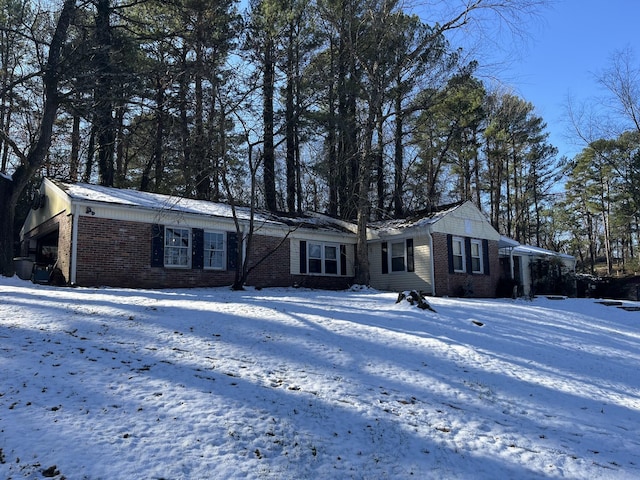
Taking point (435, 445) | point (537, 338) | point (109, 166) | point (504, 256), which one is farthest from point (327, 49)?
point (435, 445)

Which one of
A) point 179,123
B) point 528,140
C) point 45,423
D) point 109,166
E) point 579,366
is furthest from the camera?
point 528,140

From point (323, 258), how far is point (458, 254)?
550 centimetres

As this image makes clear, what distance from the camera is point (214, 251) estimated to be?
1634 centimetres

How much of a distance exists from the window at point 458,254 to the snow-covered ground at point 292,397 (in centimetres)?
966

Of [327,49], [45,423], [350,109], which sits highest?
[327,49]

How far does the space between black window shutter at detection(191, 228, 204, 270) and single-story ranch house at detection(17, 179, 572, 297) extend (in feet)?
0.11

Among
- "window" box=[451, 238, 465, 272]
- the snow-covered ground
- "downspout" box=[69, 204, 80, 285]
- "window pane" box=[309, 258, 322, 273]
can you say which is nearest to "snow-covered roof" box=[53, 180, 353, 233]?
"downspout" box=[69, 204, 80, 285]

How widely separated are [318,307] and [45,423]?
7200 mm

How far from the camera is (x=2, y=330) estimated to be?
639 centimetres

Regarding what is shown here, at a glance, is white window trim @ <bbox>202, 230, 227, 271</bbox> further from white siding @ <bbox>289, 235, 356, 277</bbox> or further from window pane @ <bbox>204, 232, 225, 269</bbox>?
white siding @ <bbox>289, 235, 356, 277</bbox>

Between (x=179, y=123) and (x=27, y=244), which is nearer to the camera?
(x=179, y=123)

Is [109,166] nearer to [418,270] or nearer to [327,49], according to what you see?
[327,49]

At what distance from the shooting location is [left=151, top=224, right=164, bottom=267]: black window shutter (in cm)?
1480

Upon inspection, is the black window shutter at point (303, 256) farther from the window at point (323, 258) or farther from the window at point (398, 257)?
the window at point (398, 257)
